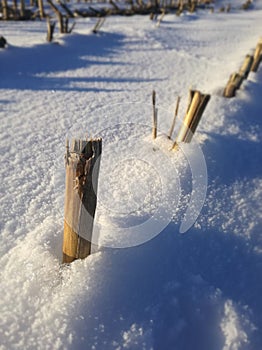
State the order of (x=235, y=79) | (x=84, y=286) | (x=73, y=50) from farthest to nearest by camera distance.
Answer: (x=73, y=50) → (x=235, y=79) → (x=84, y=286)

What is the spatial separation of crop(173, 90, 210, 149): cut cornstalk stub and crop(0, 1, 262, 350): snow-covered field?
0.09 metres

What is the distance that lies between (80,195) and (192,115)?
90cm

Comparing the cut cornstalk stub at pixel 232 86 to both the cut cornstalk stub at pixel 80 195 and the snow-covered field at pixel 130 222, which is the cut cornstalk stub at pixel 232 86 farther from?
the cut cornstalk stub at pixel 80 195

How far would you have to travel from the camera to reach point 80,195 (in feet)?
3.06

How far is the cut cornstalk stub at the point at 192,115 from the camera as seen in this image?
5.20 ft

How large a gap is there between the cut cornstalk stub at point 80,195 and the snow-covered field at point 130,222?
0.06m

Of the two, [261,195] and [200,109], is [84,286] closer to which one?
[261,195]

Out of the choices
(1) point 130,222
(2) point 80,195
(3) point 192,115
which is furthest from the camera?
(3) point 192,115

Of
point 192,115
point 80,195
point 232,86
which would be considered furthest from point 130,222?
point 232,86

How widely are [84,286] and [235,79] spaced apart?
1.85m

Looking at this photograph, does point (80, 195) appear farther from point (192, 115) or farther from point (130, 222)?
point (192, 115)

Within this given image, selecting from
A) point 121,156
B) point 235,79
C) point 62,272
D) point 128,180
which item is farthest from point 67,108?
point 62,272

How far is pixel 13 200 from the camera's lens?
1.32 metres

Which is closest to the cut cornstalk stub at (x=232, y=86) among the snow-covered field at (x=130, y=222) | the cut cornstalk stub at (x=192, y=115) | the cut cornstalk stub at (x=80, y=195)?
the snow-covered field at (x=130, y=222)
